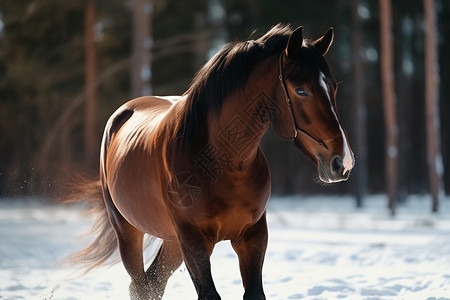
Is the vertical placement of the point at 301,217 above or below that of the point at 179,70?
below

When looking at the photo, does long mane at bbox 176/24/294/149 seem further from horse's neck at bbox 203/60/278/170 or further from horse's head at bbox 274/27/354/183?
horse's head at bbox 274/27/354/183

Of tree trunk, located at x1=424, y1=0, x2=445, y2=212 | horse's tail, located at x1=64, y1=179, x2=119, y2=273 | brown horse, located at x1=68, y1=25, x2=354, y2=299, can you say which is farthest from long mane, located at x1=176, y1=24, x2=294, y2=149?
tree trunk, located at x1=424, y1=0, x2=445, y2=212

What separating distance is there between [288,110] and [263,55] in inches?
16.7

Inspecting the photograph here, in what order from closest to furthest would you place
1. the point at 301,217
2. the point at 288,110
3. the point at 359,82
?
the point at 288,110 → the point at 301,217 → the point at 359,82

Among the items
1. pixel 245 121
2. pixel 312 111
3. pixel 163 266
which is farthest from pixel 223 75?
pixel 163 266

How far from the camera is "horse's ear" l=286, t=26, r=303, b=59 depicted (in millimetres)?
3948

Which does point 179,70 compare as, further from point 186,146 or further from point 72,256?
point 186,146

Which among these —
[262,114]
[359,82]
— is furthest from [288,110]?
[359,82]

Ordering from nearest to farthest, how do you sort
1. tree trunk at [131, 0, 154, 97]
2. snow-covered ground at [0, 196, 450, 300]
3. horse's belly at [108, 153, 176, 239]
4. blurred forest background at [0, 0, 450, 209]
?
horse's belly at [108, 153, 176, 239] < snow-covered ground at [0, 196, 450, 300] < tree trunk at [131, 0, 154, 97] < blurred forest background at [0, 0, 450, 209]

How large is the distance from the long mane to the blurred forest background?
16450 millimetres

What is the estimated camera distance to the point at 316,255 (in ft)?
34.8

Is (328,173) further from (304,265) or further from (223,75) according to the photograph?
(304,265)

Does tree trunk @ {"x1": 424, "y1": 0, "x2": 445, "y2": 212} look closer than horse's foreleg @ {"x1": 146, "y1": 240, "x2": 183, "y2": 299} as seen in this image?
No

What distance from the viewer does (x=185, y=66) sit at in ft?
98.0
